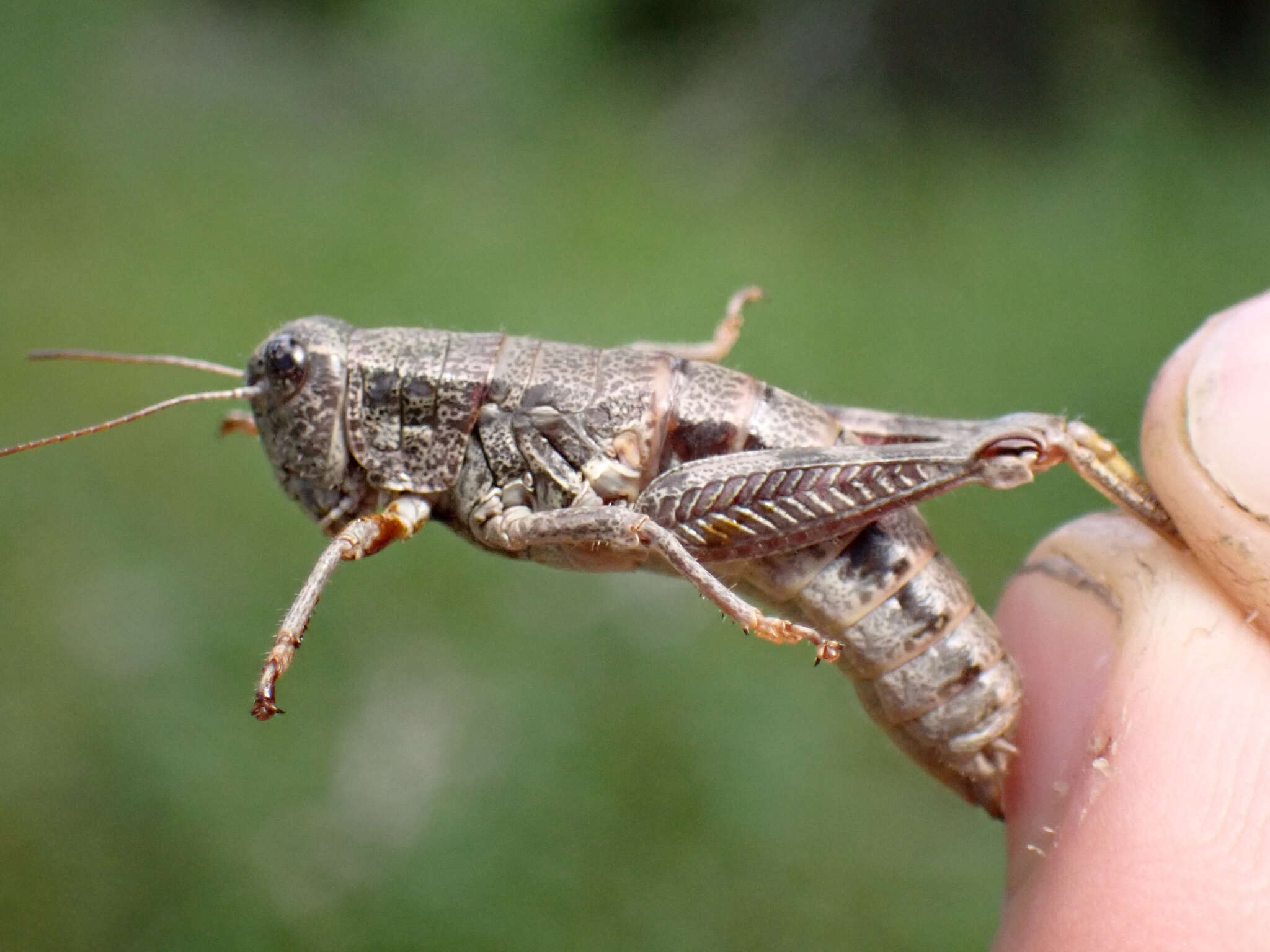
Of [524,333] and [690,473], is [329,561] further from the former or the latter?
[524,333]

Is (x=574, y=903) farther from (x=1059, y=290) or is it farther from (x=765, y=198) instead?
(x=765, y=198)

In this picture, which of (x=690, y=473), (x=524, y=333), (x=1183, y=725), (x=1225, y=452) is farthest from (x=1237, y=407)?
(x=524, y=333)

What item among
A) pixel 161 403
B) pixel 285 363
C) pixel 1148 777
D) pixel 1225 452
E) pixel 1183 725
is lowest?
pixel 1148 777

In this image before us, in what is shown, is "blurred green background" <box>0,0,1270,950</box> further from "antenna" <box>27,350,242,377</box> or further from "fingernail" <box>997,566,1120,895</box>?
"antenna" <box>27,350,242,377</box>

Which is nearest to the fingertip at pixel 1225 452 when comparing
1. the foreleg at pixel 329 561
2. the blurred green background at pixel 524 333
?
the foreleg at pixel 329 561

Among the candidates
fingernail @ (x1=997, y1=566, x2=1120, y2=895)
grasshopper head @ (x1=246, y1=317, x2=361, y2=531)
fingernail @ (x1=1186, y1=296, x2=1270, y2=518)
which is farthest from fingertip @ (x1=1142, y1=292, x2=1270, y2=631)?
grasshopper head @ (x1=246, y1=317, x2=361, y2=531)
